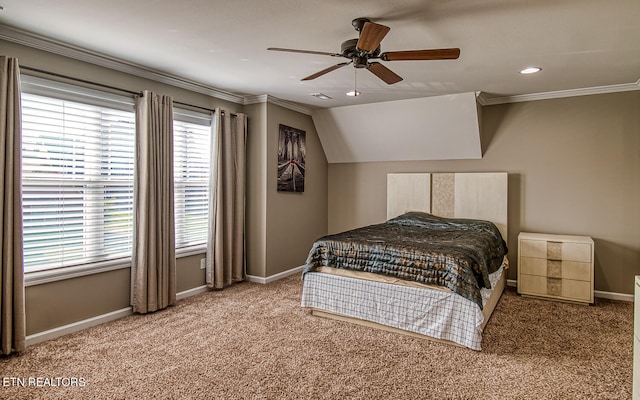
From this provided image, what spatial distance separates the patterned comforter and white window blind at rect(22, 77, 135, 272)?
1909 mm

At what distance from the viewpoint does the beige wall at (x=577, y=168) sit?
4.21 metres

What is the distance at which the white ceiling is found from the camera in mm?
2367

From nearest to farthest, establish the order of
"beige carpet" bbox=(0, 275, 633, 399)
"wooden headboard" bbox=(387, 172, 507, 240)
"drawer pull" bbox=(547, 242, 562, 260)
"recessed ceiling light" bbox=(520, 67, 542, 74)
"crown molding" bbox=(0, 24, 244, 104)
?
"beige carpet" bbox=(0, 275, 633, 399) → "crown molding" bbox=(0, 24, 244, 104) → "recessed ceiling light" bbox=(520, 67, 542, 74) → "drawer pull" bbox=(547, 242, 562, 260) → "wooden headboard" bbox=(387, 172, 507, 240)

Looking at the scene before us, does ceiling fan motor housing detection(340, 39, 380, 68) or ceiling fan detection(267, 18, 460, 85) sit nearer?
ceiling fan detection(267, 18, 460, 85)

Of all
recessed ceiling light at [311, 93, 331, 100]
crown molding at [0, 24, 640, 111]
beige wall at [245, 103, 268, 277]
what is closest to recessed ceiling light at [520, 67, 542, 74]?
crown molding at [0, 24, 640, 111]

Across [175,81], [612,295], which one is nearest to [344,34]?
[175,81]

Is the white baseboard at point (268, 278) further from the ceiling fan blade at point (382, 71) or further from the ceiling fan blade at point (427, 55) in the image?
the ceiling fan blade at point (427, 55)

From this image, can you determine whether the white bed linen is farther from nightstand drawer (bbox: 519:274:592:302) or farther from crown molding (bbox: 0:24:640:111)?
crown molding (bbox: 0:24:640:111)

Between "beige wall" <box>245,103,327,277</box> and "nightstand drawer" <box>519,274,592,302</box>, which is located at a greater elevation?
"beige wall" <box>245,103,327,277</box>

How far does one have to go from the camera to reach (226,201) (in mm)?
4637

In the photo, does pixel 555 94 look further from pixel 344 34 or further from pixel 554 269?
pixel 344 34

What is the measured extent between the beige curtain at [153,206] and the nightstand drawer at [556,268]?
3.86m

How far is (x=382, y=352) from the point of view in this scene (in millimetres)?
2887

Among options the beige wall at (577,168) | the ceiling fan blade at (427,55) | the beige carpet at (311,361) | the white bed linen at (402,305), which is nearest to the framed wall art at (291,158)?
the white bed linen at (402,305)
